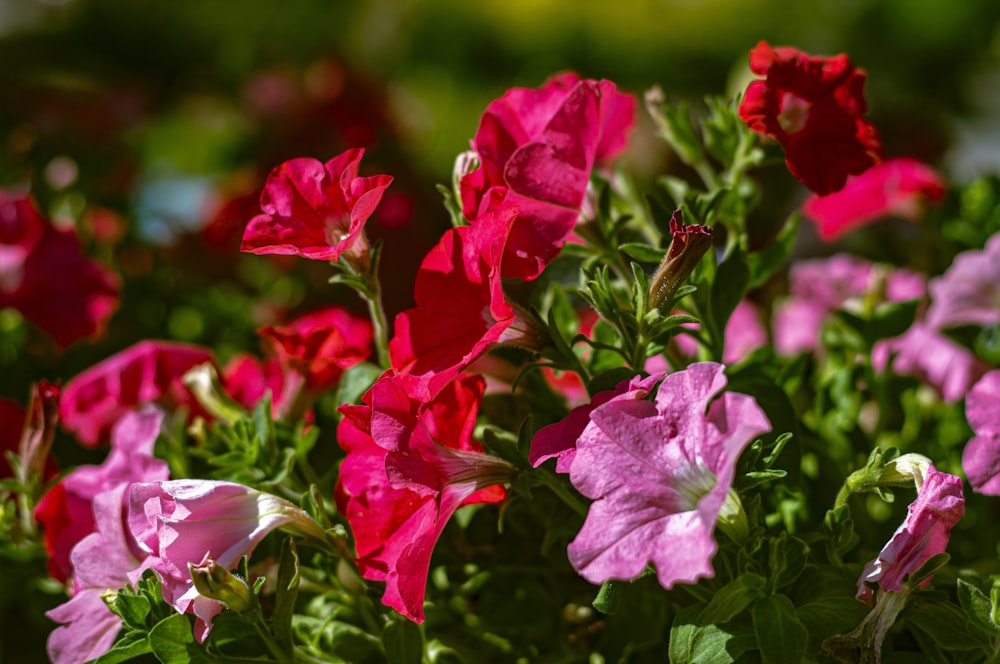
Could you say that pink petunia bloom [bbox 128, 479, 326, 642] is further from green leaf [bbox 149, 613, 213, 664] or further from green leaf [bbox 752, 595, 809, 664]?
green leaf [bbox 752, 595, 809, 664]

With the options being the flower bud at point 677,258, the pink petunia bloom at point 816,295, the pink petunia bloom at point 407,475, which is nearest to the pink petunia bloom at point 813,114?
the flower bud at point 677,258

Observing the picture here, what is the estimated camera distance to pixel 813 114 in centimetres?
56

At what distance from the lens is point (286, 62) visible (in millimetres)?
2086

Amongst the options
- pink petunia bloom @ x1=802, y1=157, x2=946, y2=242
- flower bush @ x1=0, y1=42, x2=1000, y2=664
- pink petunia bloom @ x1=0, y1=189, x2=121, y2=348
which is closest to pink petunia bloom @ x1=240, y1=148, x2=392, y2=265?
flower bush @ x1=0, y1=42, x2=1000, y2=664

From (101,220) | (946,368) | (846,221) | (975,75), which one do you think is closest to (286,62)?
(101,220)

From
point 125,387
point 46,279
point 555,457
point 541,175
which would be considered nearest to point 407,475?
point 555,457

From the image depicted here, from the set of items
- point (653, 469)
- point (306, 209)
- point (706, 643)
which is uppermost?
point (306, 209)

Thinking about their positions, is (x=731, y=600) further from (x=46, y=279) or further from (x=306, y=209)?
(x=46, y=279)

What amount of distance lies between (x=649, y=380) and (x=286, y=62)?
1835 mm

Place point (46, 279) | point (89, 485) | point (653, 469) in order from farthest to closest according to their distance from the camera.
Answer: point (46, 279)
point (89, 485)
point (653, 469)

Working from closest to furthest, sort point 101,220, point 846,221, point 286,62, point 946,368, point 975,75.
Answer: point 946,368 < point 846,221 < point 101,220 < point 286,62 < point 975,75

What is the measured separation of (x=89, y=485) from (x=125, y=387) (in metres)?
0.15

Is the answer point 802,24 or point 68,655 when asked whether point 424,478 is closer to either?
point 68,655

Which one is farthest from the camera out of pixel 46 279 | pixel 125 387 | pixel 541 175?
pixel 46 279
